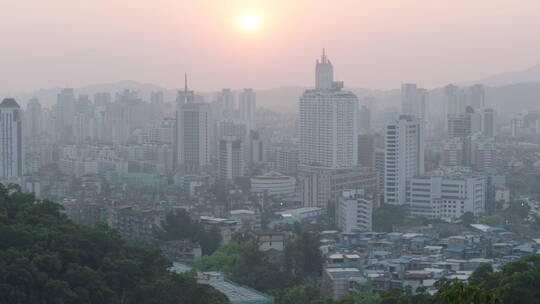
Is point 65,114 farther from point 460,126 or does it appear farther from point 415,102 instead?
point 460,126

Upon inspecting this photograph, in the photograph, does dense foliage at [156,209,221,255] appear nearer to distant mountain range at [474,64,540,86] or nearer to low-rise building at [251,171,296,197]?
low-rise building at [251,171,296,197]

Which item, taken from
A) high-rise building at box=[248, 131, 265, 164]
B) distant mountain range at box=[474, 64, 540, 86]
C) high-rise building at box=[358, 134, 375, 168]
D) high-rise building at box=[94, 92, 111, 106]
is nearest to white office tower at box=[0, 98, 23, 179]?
high-rise building at box=[248, 131, 265, 164]

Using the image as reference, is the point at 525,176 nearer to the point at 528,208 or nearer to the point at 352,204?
the point at 528,208

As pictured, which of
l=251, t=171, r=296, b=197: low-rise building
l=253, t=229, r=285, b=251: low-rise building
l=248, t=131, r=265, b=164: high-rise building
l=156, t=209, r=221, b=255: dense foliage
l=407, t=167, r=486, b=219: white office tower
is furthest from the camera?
l=248, t=131, r=265, b=164: high-rise building

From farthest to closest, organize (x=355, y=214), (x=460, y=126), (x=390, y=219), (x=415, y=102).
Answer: (x=415, y=102) → (x=460, y=126) → (x=390, y=219) → (x=355, y=214)

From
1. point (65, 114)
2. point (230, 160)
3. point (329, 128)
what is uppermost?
point (65, 114)

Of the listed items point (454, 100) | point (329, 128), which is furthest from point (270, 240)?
point (454, 100)

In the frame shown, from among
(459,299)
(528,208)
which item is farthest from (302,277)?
(528,208)
